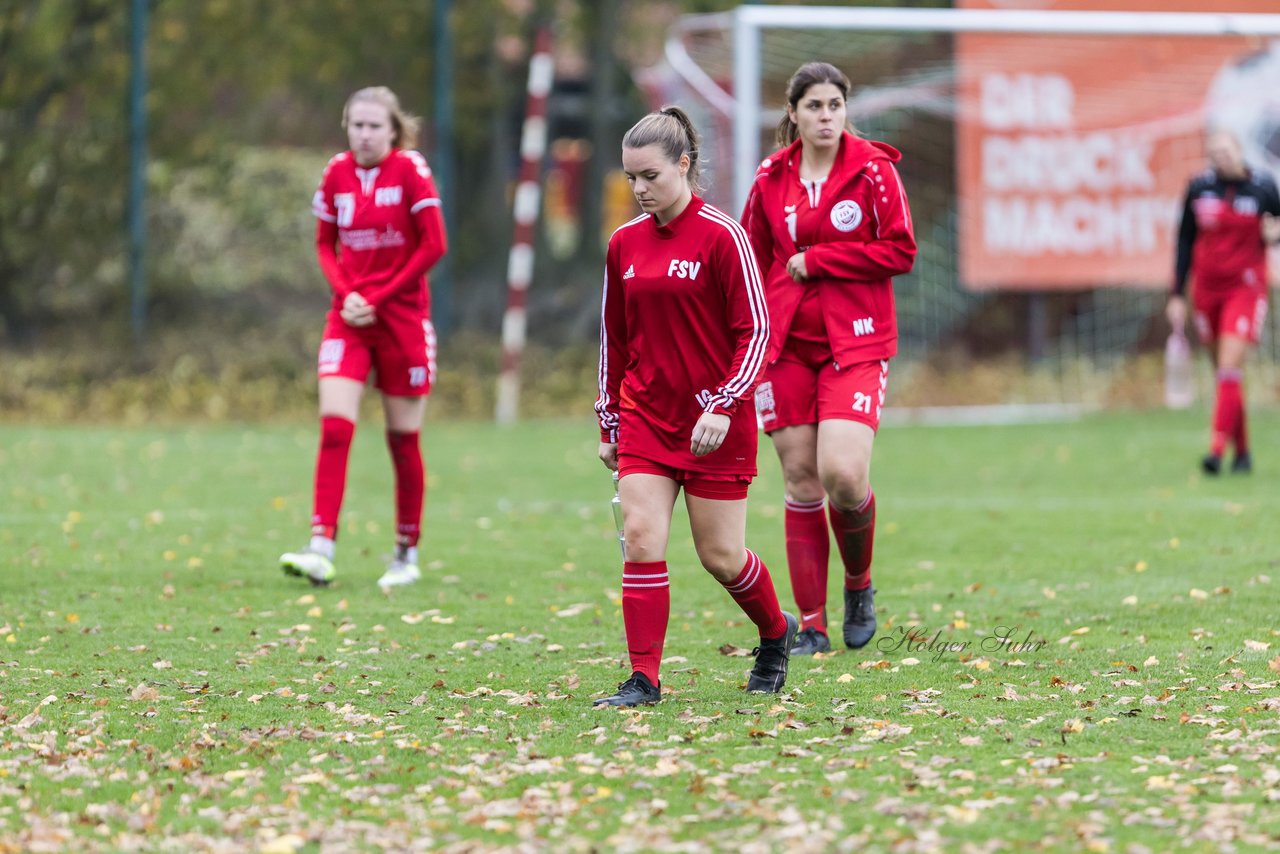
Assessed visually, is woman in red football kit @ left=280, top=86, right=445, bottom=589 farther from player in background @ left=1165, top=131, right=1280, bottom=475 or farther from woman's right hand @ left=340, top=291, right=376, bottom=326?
player in background @ left=1165, top=131, right=1280, bottom=475

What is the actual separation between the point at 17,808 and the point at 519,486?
795 cm

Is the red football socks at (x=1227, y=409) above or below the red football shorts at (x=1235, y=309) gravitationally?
below

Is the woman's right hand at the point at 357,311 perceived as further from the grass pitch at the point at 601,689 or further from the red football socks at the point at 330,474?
the grass pitch at the point at 601,689

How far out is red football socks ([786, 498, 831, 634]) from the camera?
22.6 ft

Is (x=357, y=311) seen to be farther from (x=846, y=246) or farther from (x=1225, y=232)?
(x=1225, y=232)

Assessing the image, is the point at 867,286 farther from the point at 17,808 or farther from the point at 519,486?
the point at 519,486

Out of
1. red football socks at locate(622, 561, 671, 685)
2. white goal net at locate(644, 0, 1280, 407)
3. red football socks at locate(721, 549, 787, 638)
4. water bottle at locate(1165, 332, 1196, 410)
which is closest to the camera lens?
red football socks at locate(622, 561, 671, 685)

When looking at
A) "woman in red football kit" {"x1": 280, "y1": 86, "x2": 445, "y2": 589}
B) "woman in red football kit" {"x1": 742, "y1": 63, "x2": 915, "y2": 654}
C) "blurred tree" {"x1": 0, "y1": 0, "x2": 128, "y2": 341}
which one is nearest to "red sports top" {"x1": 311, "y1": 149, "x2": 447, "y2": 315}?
"woman in red football kit" {"x1": 280, "y1": 86, "x2": 445, "y2": 589}

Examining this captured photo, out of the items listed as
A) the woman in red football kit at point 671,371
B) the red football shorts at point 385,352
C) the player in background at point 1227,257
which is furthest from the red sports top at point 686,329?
the player in background at point 1227,257

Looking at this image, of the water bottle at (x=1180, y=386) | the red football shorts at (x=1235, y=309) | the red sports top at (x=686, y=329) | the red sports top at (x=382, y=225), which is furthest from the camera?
the water bottle at (x=1180, y=386)

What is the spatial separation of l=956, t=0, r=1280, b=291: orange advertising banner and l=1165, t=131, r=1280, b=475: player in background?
475 cm

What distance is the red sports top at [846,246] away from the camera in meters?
6.55

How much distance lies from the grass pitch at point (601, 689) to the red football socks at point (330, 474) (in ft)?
1.00

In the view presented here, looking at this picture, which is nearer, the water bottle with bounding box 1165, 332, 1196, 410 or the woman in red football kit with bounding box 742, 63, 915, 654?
the woman in red football kit with bounding box 742, 63, 915, 654
